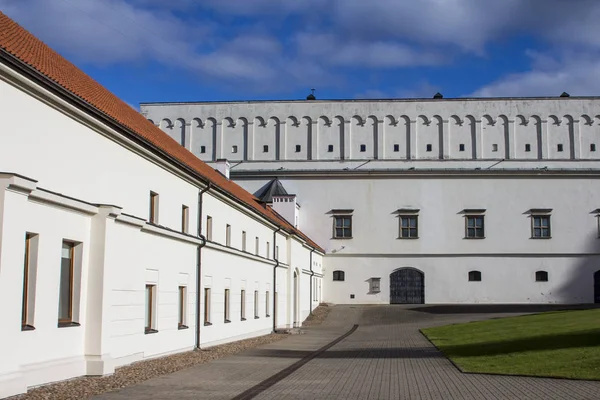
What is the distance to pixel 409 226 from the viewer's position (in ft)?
169

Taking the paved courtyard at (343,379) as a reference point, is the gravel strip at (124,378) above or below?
above

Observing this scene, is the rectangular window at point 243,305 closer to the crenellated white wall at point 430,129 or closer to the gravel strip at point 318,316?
the gravel strip at point 318,316

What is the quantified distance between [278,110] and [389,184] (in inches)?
416

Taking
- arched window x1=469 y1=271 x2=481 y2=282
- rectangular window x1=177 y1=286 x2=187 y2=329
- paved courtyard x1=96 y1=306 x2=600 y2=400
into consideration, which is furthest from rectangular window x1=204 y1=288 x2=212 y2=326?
arched window x1=469 y1=271 x2=481 y2=282

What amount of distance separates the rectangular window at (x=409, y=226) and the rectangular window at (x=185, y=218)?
105 ft

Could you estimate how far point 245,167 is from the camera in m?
54.7

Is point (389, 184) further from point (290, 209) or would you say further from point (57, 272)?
point (57, 272)

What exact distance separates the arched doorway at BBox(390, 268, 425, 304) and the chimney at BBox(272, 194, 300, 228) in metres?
8.21

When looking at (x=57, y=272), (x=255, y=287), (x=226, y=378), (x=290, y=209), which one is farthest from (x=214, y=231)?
(x=290, y=209)

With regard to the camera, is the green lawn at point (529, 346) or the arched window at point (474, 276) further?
the arched window at point (474, 276)

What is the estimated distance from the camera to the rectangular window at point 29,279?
38.4 feet

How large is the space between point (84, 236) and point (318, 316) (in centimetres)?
3088

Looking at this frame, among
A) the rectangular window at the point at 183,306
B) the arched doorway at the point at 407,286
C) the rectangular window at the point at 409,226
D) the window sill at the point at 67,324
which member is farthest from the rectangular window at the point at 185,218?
the rectangular window at the point at 409,226

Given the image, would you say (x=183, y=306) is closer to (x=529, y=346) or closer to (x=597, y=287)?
(x=529, y=346)
